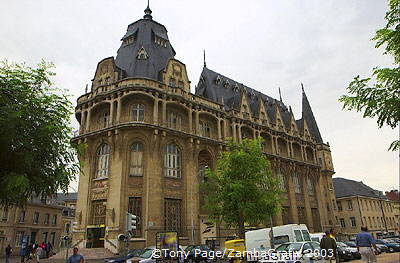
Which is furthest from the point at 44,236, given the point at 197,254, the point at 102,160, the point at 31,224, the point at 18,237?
the point at 197,254

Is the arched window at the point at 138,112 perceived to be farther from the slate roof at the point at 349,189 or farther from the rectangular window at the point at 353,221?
the rectangular window at the point at 353,221

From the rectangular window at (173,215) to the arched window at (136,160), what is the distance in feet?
13.0

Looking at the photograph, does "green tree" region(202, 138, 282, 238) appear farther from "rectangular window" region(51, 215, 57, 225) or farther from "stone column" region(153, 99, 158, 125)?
"rectangular window" region(51, 215, 57, 225)

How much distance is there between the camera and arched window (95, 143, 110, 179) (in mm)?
31209

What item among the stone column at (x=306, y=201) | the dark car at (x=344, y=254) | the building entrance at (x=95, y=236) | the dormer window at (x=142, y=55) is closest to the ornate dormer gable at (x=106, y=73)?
the dormer window at (x=142, y=55)

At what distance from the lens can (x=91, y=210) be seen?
98.3ft

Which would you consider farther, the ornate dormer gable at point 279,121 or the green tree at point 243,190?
the ornate dormer gable at point 279,121

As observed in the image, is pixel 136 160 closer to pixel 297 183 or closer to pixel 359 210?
pixel 297 183

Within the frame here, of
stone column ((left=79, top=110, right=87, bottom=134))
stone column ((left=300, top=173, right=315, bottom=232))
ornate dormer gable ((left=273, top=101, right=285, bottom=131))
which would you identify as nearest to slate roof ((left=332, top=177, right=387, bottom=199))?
stone column ((left=300, top=173, right=315, bottom=232))

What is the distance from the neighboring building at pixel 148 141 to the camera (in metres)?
28.6

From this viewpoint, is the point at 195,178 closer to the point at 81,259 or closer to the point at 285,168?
the point at 285,168

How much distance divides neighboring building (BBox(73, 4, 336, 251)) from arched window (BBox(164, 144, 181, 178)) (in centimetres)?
11

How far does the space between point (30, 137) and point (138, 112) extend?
66.3ft

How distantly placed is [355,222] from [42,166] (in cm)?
6029
